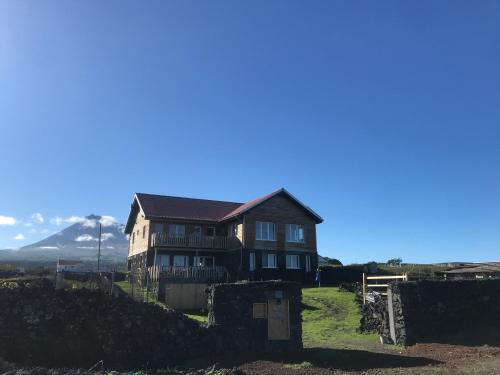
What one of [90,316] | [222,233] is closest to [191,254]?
[222,233]

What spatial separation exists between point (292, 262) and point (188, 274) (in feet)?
40.8

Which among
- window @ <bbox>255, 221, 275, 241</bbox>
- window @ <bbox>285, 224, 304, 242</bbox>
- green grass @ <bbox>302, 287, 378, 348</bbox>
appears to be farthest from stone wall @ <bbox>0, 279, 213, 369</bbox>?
window @ <bbox>285, 224, 304, 242</bbox>

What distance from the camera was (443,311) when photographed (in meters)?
21.2

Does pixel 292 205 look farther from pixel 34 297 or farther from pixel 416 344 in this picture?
pixel 34 297

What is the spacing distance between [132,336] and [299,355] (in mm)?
6401

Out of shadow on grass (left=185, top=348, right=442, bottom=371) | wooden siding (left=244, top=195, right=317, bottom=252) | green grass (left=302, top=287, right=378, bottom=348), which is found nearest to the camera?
shadow on grass (left=185, top=348, right=442, bottom=371)

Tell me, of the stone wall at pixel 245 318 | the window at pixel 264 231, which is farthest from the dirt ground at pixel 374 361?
the window at pixel 264 231

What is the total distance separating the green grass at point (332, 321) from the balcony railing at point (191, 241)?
37.0ft

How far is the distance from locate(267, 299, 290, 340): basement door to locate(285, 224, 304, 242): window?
25897 millimetres

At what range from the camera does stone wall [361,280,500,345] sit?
20.5 m

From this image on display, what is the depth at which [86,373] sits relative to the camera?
12.7 metres

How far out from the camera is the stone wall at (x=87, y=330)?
50.6ft

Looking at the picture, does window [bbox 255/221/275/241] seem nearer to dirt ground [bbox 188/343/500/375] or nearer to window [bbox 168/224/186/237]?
window [bbox 168/224/186/237]

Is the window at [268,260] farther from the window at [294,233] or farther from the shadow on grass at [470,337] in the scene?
the shadow on grass at [470,337]
